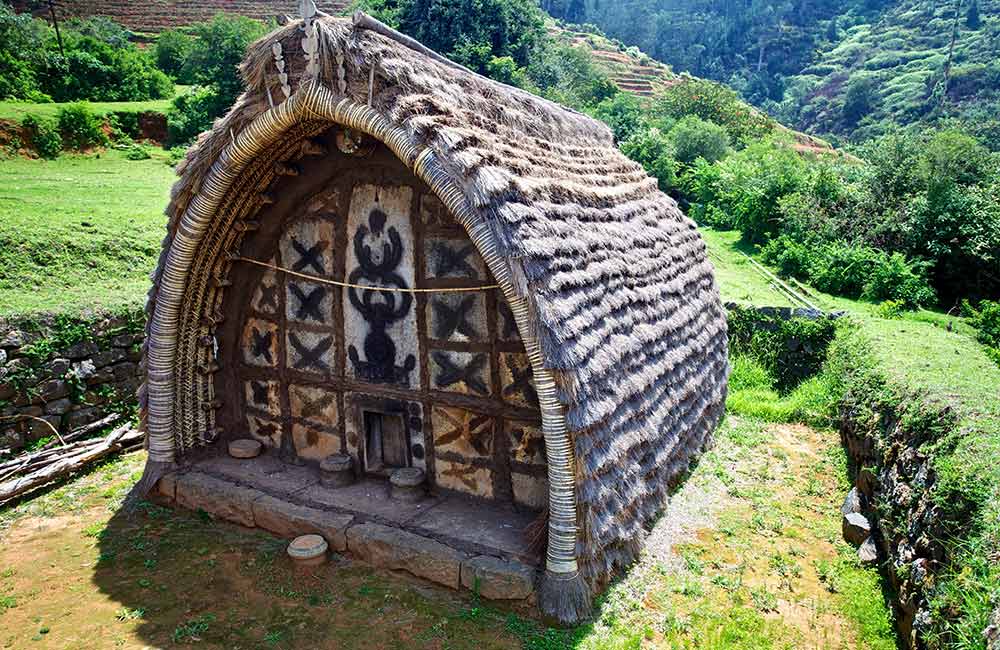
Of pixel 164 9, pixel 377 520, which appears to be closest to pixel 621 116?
pixel 377 520

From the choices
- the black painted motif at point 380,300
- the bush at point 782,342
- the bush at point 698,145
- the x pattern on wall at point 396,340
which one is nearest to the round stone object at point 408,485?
the x pattern on wall at point 396,340

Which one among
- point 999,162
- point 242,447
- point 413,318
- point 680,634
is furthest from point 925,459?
point 999,162

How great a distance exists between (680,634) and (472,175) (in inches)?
155

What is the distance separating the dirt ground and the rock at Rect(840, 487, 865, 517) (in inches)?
6.5

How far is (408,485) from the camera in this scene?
628 centimetres

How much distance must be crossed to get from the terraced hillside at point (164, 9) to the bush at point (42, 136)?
103 feet

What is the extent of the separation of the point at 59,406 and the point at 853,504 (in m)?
9.29

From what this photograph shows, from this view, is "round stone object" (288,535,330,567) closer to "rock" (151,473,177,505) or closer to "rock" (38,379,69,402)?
"rock" (151,473,177,505)

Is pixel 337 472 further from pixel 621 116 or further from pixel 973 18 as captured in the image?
pixel 973 18

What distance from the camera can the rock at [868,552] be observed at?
5.89 m

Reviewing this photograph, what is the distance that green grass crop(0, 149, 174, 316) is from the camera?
839 cm

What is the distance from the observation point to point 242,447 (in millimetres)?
7223

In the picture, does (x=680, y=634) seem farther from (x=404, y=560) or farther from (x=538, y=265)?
(x=538, y=265)

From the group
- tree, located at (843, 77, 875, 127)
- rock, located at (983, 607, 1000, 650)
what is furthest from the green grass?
tree, located at (843, 77, 875, 127)
